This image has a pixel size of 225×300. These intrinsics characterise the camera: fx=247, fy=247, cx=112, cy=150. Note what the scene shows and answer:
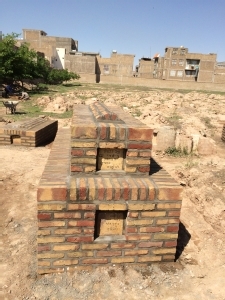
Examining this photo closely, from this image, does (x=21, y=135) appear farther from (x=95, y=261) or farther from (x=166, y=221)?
(x=166, y=221)

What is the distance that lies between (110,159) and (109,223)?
2.18 feet

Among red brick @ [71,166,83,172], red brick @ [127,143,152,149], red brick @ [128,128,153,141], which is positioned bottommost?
red brick @ [71,166,83,172]

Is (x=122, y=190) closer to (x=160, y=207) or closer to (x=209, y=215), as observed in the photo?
(x=160, y=207)

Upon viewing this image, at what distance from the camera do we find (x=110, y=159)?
264 centimetres

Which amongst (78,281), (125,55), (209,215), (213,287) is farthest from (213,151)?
(125,55)

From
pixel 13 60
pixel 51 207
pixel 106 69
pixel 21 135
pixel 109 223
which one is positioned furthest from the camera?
pixel 106 69

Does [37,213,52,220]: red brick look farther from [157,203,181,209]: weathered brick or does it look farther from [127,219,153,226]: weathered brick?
[157,203,181,209]: weathered brick

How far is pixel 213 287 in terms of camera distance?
242 centimetres

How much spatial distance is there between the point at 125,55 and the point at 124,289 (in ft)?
153

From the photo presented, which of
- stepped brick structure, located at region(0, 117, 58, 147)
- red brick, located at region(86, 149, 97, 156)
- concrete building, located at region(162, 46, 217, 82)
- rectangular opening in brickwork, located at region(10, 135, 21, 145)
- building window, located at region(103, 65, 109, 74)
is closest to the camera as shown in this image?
red brick, located at region(86, 149, 97, 156)

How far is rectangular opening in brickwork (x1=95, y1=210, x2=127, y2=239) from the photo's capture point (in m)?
2.53

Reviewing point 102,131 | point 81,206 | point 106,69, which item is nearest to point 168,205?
point 81,206

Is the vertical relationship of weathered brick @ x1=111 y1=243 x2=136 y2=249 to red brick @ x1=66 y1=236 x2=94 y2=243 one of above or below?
below

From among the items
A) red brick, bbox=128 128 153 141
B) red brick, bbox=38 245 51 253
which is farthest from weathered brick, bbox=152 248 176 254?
red brick, bbox=128 128 153 141
